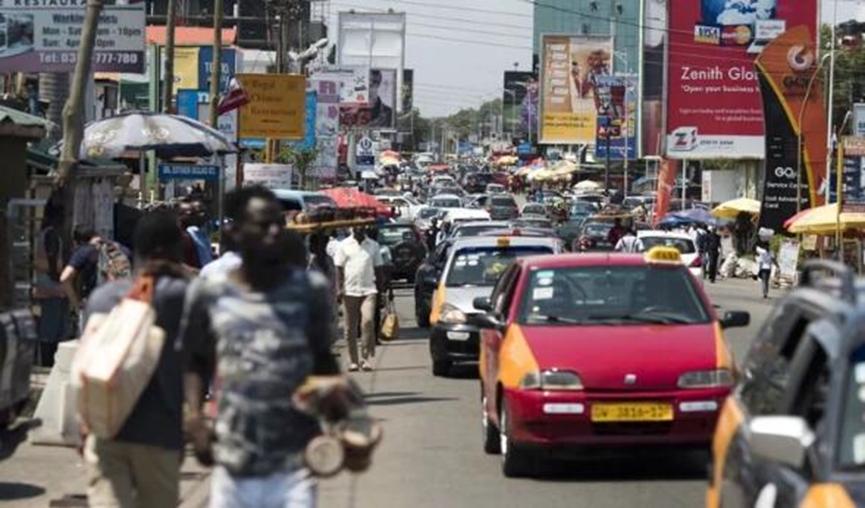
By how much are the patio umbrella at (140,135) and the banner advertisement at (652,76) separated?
55625mm

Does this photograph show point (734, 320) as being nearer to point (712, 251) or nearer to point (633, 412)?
point (633, 412)

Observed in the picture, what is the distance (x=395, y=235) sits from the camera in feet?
141

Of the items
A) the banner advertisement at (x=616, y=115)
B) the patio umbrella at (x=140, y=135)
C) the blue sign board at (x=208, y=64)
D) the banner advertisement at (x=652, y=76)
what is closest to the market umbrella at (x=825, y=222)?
the blue sign board at (x=208, y=64)

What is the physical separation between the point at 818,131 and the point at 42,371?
155 feet

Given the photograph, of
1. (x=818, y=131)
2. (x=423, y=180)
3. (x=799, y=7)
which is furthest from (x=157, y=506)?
(x=423, y=180)

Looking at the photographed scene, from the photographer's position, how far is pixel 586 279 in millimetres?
13969

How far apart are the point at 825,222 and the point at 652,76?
3979cm

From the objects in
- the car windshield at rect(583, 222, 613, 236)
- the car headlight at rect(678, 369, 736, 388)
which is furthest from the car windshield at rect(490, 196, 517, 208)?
the car headlight at rect(678, 369, 736, 388)

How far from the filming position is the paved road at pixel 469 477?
39.7 feet

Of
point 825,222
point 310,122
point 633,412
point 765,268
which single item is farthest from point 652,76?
point 633,412

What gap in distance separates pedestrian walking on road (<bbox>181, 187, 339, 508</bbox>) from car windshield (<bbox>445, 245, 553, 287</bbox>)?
1518 cm

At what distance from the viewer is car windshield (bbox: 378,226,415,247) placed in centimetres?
4231

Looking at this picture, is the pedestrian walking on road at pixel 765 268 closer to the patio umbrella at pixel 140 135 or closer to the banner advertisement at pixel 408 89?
the patio umbrella at pixel 140 135

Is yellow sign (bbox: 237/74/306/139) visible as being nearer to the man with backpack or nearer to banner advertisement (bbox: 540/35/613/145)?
the man with backpack
